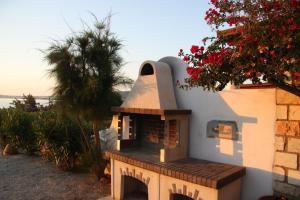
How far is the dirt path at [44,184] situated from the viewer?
7094 mm

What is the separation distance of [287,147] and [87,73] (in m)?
6.01

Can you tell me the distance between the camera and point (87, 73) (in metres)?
8.01

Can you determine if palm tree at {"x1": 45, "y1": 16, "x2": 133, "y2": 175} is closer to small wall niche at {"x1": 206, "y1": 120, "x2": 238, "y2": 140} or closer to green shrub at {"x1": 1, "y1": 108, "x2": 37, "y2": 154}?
small wall niche at {"x1": 206, "y1": 120, "x2": 238, "y2": 140}

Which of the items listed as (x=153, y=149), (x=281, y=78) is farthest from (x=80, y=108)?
(x=281, y=78)

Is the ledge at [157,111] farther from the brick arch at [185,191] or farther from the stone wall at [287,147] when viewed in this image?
the stone wall at [287,147]

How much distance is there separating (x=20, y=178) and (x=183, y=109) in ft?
20.9

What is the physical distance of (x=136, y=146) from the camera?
25.9 feet

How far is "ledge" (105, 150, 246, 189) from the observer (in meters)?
4.85

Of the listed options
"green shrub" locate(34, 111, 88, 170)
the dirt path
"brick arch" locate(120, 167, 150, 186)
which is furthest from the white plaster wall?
"green shrub" locate(34, 111, 88, 170)

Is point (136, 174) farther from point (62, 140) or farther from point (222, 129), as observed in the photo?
point (62, 140)

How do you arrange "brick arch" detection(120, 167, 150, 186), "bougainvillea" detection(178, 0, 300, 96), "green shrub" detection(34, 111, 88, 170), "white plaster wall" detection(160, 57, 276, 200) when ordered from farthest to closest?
1. "green shrub" detection(34, 111, 88, 170)
2. "brick arch" detection(120, 167, 150, 186)
3. "white plaster wall" detection(160, 57, 276, 200)
4. "bougainvillea" detection(178, 0, 300, 96)

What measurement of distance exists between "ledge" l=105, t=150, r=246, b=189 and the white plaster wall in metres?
0.27

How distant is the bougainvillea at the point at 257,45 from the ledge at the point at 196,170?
6.47 ft

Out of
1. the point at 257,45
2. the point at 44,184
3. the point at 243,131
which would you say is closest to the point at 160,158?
the point at 243,131
